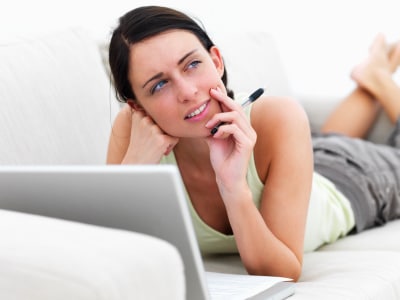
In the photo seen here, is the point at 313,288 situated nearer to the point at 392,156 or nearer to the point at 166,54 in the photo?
the point at 166,54

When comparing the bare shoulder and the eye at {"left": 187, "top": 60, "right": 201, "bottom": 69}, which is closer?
the eye at {"left": 187, "top": 60, "right": 201, "bottom": 69}

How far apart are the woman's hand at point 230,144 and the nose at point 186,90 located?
0.12 ft

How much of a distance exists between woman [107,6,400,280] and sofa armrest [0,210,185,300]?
0.48 metres

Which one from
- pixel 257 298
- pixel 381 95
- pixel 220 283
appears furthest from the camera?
pixel 381 95

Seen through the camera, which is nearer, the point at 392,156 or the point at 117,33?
the point at 117,33

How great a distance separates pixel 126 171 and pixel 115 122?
0.81 m

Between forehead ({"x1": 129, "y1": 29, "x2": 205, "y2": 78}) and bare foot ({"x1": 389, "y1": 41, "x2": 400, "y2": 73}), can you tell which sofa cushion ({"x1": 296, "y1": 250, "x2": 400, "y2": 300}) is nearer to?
forehead ({"x1": 129, "y1": 29, "x2": 205, "y2": 78})

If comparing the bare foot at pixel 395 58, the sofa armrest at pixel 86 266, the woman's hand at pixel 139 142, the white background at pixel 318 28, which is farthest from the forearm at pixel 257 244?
the white background at pixel 318 28

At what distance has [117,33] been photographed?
1.56 m

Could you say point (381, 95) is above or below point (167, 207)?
below

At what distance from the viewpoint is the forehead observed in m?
1.46

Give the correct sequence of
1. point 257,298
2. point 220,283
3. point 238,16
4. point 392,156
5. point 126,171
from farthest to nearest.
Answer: point 238,16 < point 392,156 < point 220,283 < point 257,298 < point 126,171

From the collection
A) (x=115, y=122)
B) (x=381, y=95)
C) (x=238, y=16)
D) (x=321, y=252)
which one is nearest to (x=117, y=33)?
(x=115, y=122)

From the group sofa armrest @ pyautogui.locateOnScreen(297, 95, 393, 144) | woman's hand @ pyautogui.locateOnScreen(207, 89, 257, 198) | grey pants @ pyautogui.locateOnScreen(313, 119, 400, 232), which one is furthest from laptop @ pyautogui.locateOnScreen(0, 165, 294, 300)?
sofa armrest @ pyautogui.locateOnScreen(297, 95, 393, 144)
